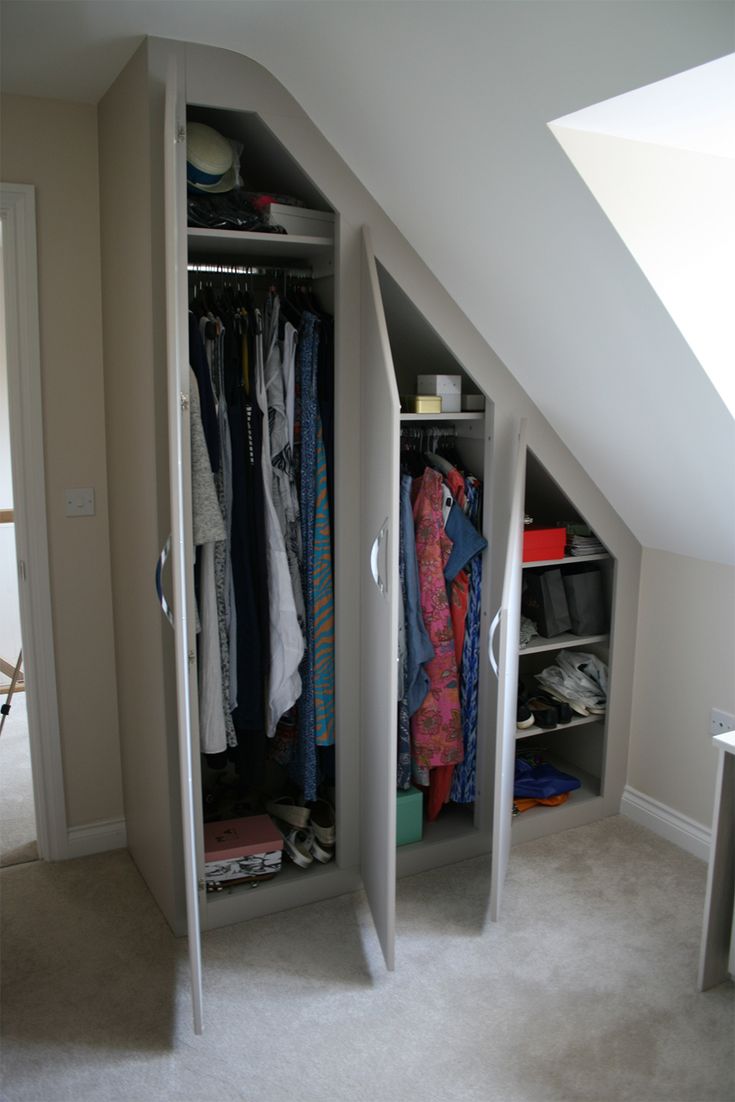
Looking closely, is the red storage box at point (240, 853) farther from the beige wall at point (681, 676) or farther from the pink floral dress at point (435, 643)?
the beige wall at point (681, 676)

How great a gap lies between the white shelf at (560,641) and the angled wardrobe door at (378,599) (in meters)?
0.64

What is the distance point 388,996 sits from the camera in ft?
7.68

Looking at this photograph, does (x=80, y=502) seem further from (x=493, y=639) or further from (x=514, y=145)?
(x=514, y=145)

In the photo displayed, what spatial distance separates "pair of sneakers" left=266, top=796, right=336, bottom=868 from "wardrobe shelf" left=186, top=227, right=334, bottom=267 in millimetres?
1671

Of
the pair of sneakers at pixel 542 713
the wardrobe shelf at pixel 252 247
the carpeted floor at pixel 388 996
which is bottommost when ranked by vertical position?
the carpeted floor at pixel 388 996

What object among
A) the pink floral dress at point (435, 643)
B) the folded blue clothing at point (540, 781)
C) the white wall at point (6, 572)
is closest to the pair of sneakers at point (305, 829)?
the pink floral dress at point (435, 643)

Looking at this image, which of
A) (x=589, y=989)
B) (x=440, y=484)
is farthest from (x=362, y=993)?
(x=440, y=484)

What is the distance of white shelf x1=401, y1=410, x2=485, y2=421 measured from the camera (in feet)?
8.67

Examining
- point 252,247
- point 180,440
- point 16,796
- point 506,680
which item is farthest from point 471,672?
point 16,796

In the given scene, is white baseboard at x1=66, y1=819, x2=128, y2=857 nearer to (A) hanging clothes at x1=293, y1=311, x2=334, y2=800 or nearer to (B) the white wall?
(A) hanging clothes at x1=293, y1=311, x2=334, y2=800

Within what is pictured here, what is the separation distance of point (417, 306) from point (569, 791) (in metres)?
1.73

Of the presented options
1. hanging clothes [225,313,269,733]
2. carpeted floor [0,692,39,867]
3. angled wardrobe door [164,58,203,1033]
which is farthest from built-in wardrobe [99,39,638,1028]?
carpeted floor [0,692,39,867]

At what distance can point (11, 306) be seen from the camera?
105 inches

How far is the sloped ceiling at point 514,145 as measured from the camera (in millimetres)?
1623
